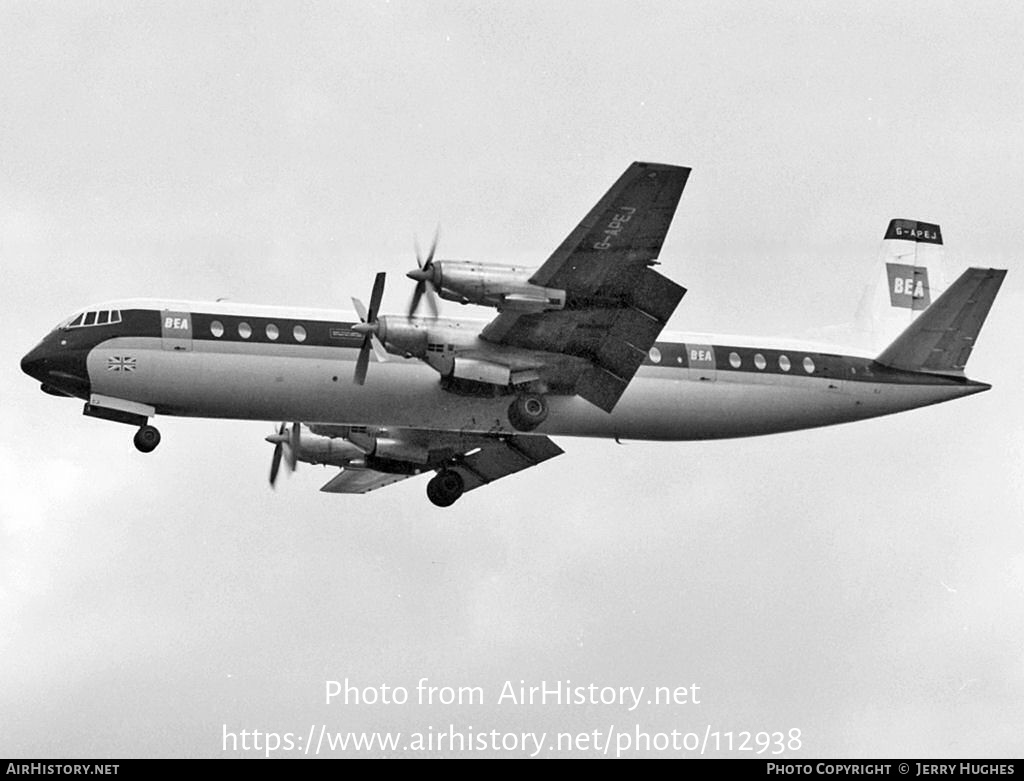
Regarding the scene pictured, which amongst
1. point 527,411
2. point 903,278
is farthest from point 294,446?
point 903,278

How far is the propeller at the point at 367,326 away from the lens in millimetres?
43906

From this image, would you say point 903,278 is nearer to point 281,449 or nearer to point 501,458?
point 501,458

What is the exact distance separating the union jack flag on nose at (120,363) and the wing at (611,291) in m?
9.27

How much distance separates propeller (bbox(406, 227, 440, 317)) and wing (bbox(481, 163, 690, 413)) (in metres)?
1.74

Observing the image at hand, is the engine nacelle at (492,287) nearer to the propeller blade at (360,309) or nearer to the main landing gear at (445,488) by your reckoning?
the propeller blade at (360,309)

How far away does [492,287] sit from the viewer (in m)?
42.9

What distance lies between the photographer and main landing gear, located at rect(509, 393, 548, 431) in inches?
1818

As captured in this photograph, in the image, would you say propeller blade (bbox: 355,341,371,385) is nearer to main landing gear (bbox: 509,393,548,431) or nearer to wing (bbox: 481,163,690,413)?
wing (bbox: 481,163,690,413)

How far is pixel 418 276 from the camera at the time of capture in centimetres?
4303

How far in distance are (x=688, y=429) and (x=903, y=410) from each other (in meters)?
7.02

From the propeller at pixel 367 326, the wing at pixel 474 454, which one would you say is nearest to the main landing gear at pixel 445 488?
the wing at pixel 474 454

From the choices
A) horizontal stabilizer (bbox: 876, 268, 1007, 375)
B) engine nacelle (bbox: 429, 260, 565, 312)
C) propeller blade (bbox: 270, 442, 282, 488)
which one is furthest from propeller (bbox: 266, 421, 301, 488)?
horizontal stabilizer (bbox: 876, 268, 1007, 375)
